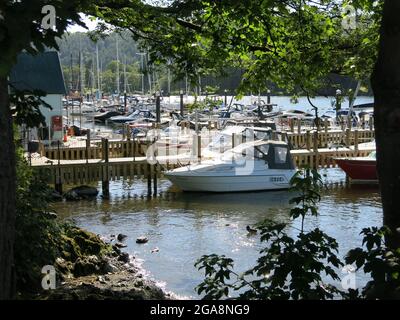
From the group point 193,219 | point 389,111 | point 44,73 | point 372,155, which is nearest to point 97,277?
point 389,111

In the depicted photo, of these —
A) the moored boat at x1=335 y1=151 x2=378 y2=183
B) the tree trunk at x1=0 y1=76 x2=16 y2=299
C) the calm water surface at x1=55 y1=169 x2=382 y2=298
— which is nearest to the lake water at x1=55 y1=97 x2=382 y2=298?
the calm water surface at x1=55 y1=169 x2=382 y2=298

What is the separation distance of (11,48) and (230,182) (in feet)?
75.7

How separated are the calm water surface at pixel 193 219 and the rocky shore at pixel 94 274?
102cm

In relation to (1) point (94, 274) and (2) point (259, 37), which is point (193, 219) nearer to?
(1) point (94, 274)

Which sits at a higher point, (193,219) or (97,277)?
(97,277)

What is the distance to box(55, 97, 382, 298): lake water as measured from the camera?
1555 centimetres

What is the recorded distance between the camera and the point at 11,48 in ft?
11.2

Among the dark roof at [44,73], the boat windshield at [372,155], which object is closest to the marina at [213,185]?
the boat windshield at [372,155]

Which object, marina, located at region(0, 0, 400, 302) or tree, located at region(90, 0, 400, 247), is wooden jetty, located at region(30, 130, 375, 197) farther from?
tree, located at region(90, 0, 400, 247)

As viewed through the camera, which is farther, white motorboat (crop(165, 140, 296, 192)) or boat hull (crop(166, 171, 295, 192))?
white motorboat (crop(165, 140, 296, 192))

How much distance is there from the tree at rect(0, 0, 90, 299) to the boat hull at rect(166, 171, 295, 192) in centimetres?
2108
